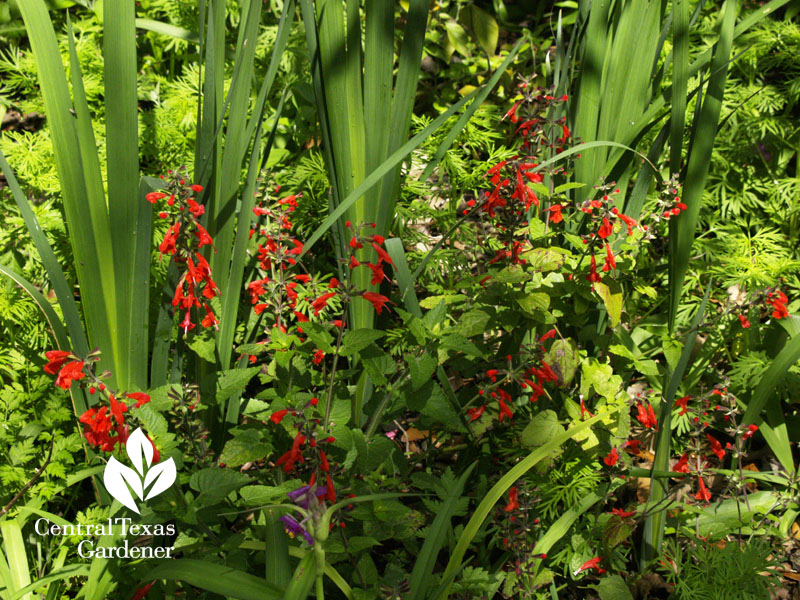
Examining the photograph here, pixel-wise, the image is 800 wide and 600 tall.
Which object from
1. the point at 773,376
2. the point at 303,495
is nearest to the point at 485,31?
the point at 773,376

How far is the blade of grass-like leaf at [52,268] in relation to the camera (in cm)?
142

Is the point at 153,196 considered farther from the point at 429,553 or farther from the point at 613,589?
the point at 613,589

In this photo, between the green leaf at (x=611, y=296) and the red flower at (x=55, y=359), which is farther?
the green leaf at (x=611, y=296)

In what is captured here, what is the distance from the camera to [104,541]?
4.66ft

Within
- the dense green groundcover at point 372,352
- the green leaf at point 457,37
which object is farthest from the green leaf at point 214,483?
the green leaf at point 457,37

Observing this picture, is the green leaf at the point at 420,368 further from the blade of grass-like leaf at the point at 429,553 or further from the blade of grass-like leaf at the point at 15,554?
the blade of grass-like leaf at the point at 15,554

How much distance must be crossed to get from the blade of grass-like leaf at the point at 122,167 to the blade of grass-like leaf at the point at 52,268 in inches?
3.3

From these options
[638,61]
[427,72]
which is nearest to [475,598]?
[638,61]

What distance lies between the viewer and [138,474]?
1.36 metres

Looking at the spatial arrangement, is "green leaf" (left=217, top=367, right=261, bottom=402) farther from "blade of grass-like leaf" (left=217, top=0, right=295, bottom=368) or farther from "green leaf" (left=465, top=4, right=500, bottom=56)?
"green leaf" (left=465, top=4, right=500, bottom=56)

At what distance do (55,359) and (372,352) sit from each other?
2.00ft

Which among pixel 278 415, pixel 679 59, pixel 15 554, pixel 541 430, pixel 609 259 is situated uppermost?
pixel 679 59

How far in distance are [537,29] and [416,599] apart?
9.05 ft

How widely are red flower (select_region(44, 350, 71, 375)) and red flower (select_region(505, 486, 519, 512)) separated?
975 mm
